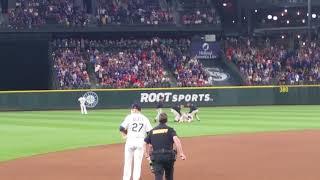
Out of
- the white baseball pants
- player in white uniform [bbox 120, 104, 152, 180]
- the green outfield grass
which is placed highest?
player in white uniform [bbox 120, 104, 152, 180]

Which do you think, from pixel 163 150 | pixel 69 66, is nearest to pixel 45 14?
pixel 69 66

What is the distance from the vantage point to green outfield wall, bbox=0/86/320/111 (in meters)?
42.7

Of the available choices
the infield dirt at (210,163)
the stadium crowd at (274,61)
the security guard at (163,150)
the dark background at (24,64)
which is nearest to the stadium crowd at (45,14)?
the dark background at (24,64)

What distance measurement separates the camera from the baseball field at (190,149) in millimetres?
14523

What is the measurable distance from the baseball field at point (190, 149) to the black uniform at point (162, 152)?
3.25 m

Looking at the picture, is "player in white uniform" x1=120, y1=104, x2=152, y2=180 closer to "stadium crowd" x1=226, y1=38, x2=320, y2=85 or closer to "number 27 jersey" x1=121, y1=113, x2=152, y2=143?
"number 27 jersey" x1=121, y1=113, x2=152, y2=143

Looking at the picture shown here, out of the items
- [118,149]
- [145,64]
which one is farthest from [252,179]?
[145,64]

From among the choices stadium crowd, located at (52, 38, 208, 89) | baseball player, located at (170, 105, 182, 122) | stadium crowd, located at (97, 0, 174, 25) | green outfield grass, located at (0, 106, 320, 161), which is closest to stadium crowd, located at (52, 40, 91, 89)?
stadium crowd, located at (52, 38, 208, 89)

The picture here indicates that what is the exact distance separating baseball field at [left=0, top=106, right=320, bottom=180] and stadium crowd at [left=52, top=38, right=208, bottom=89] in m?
15.3

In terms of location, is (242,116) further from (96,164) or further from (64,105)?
(96,164)

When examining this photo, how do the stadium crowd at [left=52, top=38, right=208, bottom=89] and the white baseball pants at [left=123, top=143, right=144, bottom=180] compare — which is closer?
the white baseball pants at [left=123, top=143, right=144, bottom=180]

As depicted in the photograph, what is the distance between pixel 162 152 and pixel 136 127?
163 centimetres

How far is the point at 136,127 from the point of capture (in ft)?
39.3

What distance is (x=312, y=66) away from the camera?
5075cm
